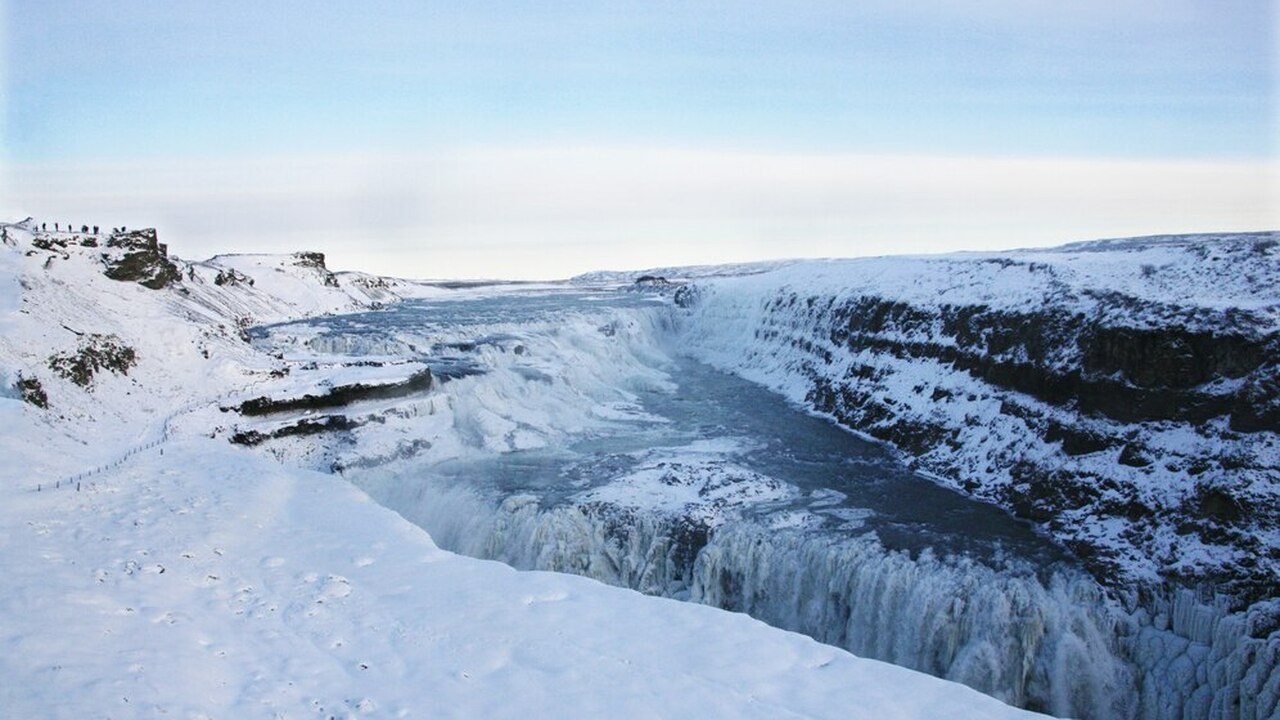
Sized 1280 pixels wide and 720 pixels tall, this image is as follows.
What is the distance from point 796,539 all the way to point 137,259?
30111 millimetres

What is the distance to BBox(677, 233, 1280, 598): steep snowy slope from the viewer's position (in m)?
18.6

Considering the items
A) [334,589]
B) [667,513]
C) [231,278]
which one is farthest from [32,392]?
[231,278]

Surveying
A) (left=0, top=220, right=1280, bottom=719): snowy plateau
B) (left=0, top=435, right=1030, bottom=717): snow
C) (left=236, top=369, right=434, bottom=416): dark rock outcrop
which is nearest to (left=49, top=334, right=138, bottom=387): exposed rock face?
(left=0, top=220, right=1280, bottom=719): snowy plateau

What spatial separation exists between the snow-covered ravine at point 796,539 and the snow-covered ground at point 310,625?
5.45 meters

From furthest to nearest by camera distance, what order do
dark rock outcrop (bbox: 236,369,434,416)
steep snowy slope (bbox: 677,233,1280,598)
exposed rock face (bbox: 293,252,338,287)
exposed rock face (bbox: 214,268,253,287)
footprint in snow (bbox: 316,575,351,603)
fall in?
exposed rock face (bbox: 293,252,338,287), exposed rock face (bbox: 214,268,253,287), dark rock outcrop (bbox: 236,369,434,416), steep snowy slope (bbox: 677,233,1280,598), footprint in snow (bbox: 316,575,351,603)

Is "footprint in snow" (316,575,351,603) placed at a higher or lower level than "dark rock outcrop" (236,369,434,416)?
lower

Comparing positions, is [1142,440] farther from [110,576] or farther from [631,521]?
[110,576]

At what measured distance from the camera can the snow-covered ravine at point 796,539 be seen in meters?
16.3

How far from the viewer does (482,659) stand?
10.7 metres

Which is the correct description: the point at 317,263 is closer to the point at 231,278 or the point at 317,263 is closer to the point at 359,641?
the point at 231,278

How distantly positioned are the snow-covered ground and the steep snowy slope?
1139cm

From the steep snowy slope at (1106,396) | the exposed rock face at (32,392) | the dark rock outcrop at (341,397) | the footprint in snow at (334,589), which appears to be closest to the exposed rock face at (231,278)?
the dark rock outcrop at (341,397)

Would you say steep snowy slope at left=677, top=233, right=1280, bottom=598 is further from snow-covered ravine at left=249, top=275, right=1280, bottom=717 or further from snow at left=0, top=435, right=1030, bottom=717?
snow at left=0, top=435, right=1030, bottom=717

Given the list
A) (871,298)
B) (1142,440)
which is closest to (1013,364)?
(1142,440)
